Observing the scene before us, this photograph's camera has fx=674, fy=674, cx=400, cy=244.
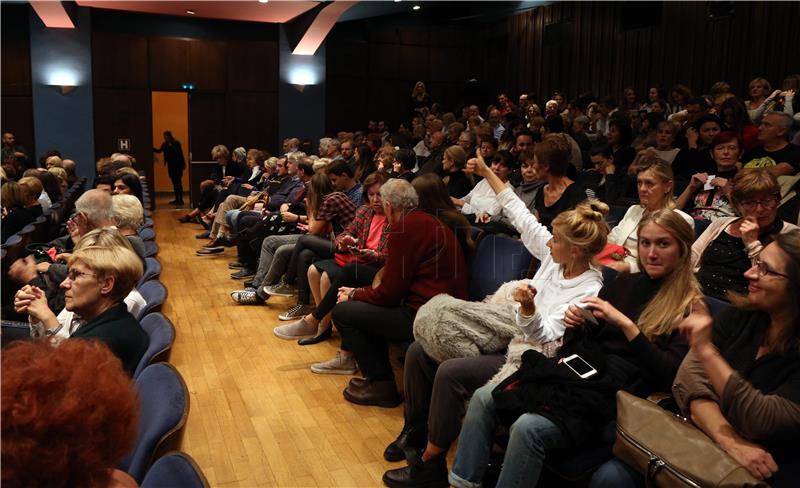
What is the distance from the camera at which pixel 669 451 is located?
1815 mm

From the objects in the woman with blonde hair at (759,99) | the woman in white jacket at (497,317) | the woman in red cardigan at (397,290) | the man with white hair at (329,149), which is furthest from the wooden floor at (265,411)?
the woman with blonde hair at (759,99)

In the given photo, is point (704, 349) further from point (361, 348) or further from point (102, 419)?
point (361, 348)

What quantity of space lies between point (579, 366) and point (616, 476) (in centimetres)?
40

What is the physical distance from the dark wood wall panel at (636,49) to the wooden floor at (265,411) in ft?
25.0

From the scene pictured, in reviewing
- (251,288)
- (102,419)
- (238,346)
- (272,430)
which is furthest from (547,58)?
(102,419)

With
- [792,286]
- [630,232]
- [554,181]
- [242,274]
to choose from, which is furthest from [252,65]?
[792,286]

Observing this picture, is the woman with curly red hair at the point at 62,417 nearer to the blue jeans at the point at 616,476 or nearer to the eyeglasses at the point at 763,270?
the blue jeans at the point at 616,476

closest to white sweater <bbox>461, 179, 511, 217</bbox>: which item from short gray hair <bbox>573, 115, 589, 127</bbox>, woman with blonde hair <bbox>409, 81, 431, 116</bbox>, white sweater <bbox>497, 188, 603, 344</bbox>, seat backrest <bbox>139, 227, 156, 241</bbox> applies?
white sweater <bbox>497, 188, 603, 344</bbox>

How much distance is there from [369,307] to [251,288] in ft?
8.06

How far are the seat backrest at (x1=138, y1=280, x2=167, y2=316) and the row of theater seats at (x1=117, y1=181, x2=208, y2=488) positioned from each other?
0.43 meters

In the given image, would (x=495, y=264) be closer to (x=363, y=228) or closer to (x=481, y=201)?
(x=363, y=228)

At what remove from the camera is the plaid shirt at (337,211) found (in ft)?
16.8

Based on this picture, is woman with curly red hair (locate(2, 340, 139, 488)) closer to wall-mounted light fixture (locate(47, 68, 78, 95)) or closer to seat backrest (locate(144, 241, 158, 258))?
seat backrest (locate(144, 241, 158, 258))

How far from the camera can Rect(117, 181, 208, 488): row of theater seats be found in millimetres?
1458
